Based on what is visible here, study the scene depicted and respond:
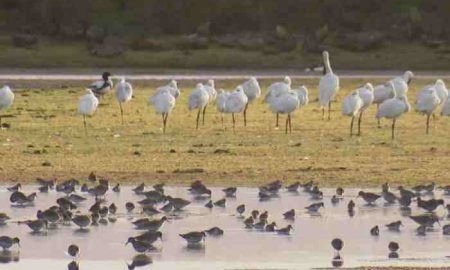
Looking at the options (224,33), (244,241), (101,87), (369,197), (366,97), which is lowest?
(244,241)

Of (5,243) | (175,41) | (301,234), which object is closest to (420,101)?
(301,234)

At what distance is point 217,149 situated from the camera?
84.0 ft

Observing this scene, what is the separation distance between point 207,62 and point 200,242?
36.7 m

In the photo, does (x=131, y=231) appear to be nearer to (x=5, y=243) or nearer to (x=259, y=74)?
(x=5, y=243)

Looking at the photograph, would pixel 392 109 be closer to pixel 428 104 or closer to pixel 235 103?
pixel 428 104

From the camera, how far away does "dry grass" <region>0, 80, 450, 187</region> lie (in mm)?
22391

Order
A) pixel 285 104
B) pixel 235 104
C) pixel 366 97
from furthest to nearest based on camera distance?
pixel 366 97
pixel 235 104
pixel 285 104

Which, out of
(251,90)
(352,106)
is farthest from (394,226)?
(251,90)

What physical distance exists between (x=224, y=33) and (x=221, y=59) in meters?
5.68

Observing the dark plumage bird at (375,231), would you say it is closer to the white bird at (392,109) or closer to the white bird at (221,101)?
the white bird at (392,109)

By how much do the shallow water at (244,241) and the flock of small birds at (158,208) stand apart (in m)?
0.10

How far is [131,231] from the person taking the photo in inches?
658

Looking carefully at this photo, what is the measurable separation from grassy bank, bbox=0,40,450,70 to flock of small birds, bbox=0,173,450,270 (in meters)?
30.7

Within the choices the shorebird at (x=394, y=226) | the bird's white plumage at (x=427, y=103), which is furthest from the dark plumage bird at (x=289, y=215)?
the bird's white plumage at (x=427, y=103)
